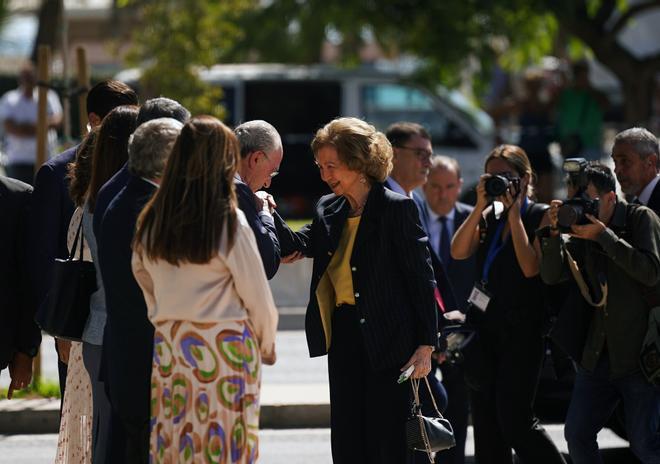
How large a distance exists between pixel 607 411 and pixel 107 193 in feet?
8.70

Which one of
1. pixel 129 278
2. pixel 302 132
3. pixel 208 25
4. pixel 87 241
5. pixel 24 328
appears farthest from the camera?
pixel 302 132

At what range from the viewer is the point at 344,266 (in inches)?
237

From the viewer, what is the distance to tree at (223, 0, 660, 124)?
57.9 ft

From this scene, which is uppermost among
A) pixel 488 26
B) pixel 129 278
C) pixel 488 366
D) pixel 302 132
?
pixel 488 26

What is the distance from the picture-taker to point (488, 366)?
6.82 meters

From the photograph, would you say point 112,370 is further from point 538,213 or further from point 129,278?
point 538,213

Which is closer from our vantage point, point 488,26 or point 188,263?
point 188,263

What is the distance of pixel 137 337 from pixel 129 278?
23 cm

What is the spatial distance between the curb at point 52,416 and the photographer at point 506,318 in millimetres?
2273

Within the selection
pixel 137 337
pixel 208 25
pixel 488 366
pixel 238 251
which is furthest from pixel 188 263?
pixel 208 25

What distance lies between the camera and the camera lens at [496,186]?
6.73 m

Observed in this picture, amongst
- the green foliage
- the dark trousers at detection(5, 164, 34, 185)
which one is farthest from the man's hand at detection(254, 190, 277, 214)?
the green foliage

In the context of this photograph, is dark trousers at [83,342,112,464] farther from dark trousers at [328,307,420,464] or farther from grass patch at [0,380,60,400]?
grass patch at [0,380,60,400]

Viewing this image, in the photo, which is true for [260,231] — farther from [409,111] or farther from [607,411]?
[409,111]
